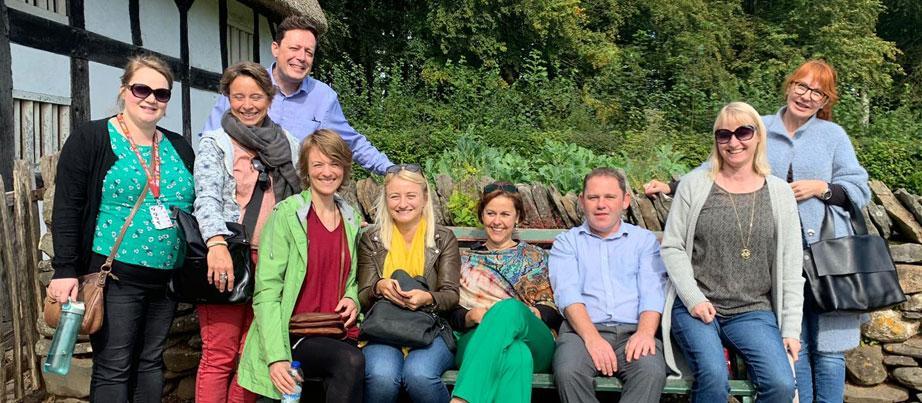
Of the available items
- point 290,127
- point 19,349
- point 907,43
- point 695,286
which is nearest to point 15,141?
point 19,349

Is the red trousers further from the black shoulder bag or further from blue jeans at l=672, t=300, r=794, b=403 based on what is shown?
blue jeans at l=672, t=300, r=794, b=403

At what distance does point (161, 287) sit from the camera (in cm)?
295

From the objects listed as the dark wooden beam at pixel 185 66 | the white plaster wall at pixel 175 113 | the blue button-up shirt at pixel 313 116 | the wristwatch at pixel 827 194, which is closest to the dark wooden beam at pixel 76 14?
the white plaster wall at pixel 175 113

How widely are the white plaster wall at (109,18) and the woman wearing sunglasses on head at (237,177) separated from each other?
5096mm

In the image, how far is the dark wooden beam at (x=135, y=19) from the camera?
8125 mm

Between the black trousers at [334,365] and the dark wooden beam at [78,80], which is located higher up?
the dark wooden beam at [78,80]

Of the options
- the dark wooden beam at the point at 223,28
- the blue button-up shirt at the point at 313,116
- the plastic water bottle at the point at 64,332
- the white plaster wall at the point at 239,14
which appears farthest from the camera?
the white plaster wall at the point at 239,14

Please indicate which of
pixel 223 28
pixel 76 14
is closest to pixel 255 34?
pixel 223 28

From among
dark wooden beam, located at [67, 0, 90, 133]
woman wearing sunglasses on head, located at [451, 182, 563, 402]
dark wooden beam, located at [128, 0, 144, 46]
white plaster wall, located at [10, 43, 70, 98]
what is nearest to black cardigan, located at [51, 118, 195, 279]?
woman wearing sunglasses on head, located at [451, 182, 563, 402]

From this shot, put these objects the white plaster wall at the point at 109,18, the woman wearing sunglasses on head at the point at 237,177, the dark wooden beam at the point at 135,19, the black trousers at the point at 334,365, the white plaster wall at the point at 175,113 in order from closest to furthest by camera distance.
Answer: the black trousers at the point at 334,365, the woman wearing sunglasses on head at the point at 237,177, the white plaster wall at the point at 109,18, the dark wooden beam at the point at 135,19, the white plaster wall at the point at 175,113

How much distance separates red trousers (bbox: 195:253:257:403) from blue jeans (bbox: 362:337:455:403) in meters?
0.54

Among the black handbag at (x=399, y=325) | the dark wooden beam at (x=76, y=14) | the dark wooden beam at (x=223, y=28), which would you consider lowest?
the black handbag at (x=399, y=325)

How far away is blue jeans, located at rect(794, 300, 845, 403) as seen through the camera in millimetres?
3248

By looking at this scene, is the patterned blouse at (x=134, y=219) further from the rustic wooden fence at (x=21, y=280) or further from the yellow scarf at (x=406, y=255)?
the rustic wooden fence at (x=21, y=280)
